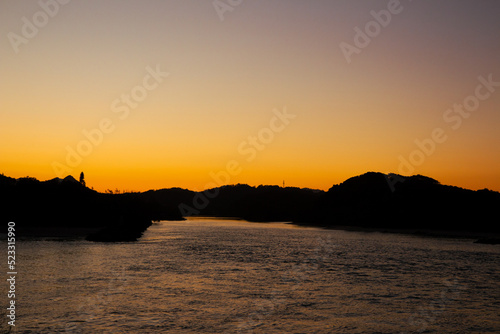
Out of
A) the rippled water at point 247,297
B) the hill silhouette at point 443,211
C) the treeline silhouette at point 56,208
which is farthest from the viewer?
the hill silhouette at point 443,211

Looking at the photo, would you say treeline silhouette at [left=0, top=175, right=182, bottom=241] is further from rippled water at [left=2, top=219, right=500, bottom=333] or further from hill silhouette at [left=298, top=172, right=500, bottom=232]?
hill silhouette at [left=298, top=172, right=500, bottom=232]

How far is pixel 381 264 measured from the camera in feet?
179

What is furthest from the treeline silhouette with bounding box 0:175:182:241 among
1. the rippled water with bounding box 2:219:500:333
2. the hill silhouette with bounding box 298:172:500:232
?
the hill silhouette with bounding box 298:172:500:232

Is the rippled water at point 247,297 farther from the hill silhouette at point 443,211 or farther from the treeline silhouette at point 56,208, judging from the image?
the hill silhouette at point 443,211

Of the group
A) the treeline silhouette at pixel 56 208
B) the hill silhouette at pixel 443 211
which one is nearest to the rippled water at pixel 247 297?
the treeline silhouette at pixel 56 208

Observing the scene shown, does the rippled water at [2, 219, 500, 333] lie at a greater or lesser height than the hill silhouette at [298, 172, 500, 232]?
lesser

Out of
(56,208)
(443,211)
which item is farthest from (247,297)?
(443,211)

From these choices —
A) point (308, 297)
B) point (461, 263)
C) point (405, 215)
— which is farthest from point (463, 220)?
point (308, 297)

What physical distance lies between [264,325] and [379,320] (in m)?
7.03

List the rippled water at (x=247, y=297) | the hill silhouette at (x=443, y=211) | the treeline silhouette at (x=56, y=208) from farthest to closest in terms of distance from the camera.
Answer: the hill silhouette at (x=443, y=211)
the treeline silhouette at (x=56, y=208)
the rippled water at (x=247, y=297)

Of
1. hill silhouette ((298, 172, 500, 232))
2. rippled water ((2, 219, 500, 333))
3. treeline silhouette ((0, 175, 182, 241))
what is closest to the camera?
rippled water ((2, 219, 500, 333))

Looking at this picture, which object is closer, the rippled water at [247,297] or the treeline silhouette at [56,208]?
the rippled water at [247,297]

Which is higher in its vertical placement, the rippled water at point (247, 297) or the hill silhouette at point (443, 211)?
the hill silhouette at point (443, 211)

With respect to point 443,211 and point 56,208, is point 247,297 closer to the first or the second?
point 56,208
